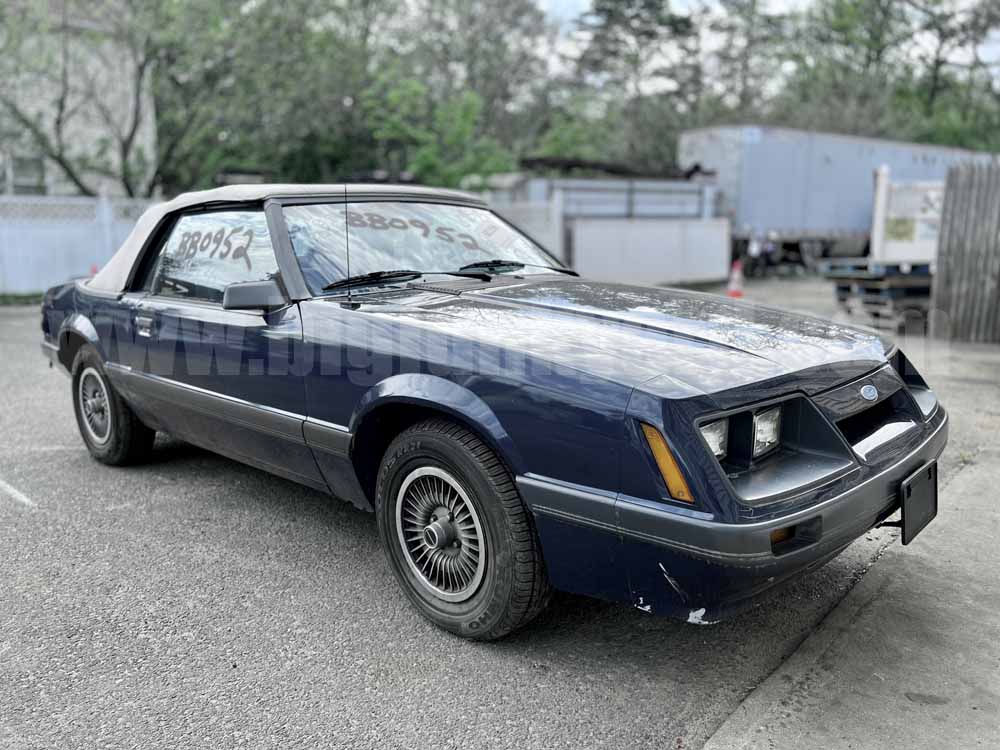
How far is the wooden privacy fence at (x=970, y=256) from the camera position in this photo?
9016 mm

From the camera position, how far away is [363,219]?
3746 millimetres

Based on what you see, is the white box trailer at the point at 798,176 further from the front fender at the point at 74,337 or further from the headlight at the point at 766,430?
the headlight at the point at 766,430

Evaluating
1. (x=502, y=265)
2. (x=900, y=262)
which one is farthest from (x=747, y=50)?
(x=502, y=265)

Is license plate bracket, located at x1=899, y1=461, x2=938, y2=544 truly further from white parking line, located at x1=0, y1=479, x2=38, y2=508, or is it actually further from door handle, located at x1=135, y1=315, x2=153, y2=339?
white parking line, located at x1=0, y1=479, x2=38, y2=508

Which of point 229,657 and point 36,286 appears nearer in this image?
point 229,657

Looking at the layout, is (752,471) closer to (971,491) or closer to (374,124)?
(971,491)

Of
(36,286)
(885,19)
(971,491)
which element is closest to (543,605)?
(971,491)

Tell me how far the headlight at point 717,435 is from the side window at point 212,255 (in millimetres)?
1945

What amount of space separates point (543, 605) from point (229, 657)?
42.1 inches

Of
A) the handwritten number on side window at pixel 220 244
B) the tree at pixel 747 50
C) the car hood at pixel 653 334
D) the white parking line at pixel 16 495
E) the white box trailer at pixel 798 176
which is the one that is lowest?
the white parking line at pixel 16 495

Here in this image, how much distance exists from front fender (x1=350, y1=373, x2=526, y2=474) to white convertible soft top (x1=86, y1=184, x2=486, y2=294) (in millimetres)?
1235

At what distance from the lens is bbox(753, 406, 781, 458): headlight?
259cm

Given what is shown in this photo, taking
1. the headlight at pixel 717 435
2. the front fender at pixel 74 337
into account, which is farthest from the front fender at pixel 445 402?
the front fender at pixel 74 337

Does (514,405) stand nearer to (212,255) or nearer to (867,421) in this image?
(867,421)
